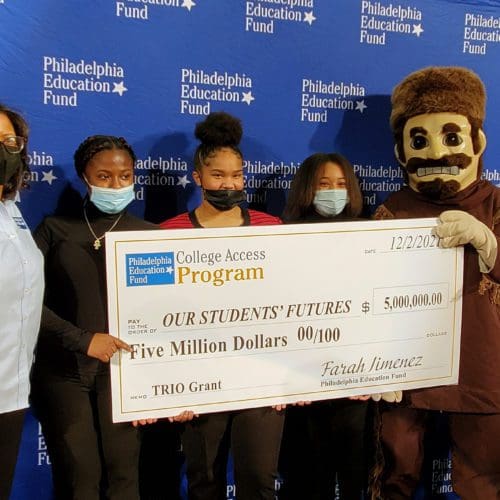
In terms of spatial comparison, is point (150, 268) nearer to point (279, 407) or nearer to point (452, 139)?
point (279, 407)

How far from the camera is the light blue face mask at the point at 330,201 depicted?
5.88 ft

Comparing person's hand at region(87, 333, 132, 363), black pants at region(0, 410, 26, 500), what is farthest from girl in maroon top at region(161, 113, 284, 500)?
black pants at region(0, 410, 26, 500)

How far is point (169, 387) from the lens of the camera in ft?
4.98

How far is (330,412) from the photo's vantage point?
6.00 feet

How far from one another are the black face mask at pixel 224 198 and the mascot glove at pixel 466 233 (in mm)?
592

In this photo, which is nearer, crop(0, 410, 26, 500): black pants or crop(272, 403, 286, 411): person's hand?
crop(0, 410, 26, 500): black pants

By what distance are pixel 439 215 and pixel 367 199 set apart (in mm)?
494

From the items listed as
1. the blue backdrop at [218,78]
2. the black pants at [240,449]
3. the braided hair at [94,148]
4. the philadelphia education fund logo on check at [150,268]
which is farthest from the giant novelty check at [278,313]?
the blue backdrop at [218,78]

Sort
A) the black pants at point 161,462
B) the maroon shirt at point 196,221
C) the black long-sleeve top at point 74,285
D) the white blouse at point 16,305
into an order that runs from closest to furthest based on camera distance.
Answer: the white blouse at point 16,305 → the black long-sleeve top at point 74,285 → the maroon shirt at point 196,221 → the black pants at point 161,462

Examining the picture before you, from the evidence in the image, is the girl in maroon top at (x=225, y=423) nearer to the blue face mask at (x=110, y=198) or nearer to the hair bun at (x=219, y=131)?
the hair bun at (x=219, y=131)

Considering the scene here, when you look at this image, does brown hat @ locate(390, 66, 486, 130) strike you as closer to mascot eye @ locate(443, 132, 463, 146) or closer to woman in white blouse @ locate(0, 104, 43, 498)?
mascot eye @ locate(443, 132, 463, 146)

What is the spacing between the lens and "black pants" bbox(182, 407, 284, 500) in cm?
166

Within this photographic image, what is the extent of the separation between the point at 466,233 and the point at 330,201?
16.8 inches

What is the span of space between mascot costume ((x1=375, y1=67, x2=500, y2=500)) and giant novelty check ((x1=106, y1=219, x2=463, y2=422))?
0.25 ft
